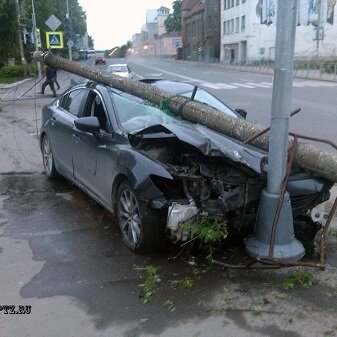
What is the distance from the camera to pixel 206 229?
4.00 meters

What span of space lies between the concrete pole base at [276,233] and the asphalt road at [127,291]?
160mm

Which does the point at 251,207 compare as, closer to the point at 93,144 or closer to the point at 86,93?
the point at 93,144

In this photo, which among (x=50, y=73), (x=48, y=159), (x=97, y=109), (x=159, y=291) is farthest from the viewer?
(x=50, y=73)

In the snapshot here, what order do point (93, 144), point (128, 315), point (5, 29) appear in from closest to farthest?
point (128, 315) → point (93, 144) → point (5, 29)

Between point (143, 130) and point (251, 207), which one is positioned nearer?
point (251, 207)

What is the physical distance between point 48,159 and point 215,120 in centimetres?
299

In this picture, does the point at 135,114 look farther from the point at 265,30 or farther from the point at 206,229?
the point at 265,30

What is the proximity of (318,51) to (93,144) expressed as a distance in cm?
5274

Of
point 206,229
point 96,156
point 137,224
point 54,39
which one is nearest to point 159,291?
point 206,229

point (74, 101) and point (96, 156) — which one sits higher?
point (74, 101)

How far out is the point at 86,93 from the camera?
5980 millimetres

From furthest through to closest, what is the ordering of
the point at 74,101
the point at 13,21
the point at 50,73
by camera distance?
the point at 13,21 → the point at 50,73 → the point at 74,101

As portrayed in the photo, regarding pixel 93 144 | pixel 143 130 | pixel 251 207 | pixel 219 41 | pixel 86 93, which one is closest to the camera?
pixel 251 207

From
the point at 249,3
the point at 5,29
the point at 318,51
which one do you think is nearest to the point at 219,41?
the point at 249,3
